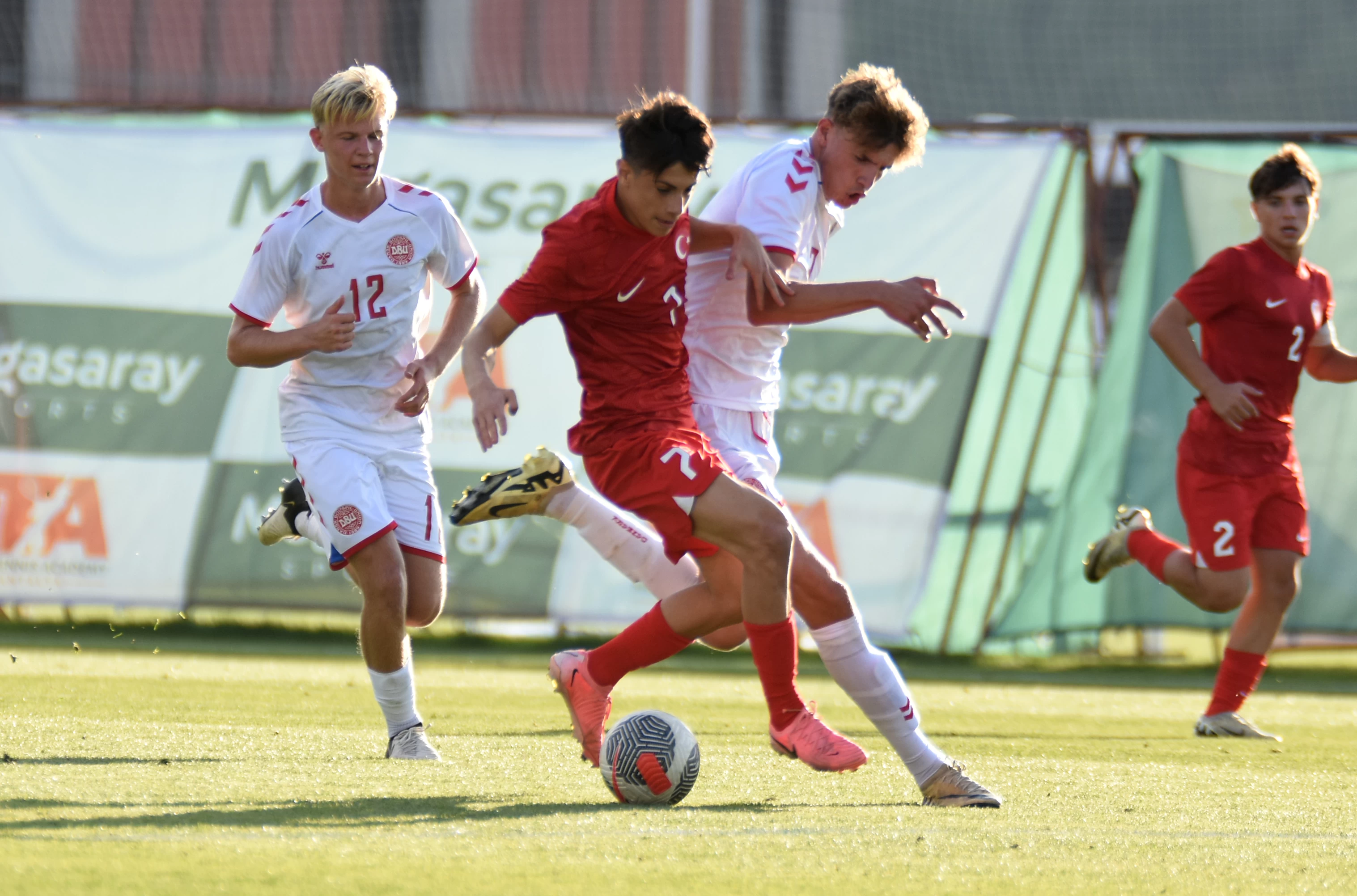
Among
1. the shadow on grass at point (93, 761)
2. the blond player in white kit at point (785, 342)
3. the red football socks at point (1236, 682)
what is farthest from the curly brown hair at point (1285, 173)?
the shadow on grass at point (93, 761)

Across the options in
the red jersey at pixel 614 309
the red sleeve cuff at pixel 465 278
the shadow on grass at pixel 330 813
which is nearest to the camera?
the shadow on grass at pixel 330 813

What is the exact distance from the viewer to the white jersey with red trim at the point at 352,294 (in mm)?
4715

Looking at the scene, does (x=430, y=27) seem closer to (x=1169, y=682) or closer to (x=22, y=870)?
(x=1169, y=682)

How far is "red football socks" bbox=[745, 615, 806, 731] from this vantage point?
420cm

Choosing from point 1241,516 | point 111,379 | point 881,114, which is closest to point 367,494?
point 881,114

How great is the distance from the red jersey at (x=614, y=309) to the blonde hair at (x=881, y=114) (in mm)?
518

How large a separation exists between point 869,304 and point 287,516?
2.34 m

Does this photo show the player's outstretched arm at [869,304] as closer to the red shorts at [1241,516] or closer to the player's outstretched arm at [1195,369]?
the player's outstretched arm at [1195,369]

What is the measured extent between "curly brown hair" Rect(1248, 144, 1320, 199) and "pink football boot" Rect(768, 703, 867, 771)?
10.6ft

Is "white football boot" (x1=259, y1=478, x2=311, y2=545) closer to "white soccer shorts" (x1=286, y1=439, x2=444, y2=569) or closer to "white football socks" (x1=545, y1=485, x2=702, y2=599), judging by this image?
"white soccer shorts" (x1=286, y1=439, x2=444, y2=569)

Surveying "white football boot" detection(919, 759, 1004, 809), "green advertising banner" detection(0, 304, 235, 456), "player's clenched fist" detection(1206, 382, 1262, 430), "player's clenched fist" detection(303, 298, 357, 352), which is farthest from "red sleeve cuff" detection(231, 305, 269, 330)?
Result: "green advertising banner" detection(0, 304, 235, 456)

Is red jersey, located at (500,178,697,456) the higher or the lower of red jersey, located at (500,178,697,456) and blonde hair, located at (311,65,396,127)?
the lower

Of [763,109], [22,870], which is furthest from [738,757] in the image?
[763,109]

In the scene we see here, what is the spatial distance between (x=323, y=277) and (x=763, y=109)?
12313 millimetres
